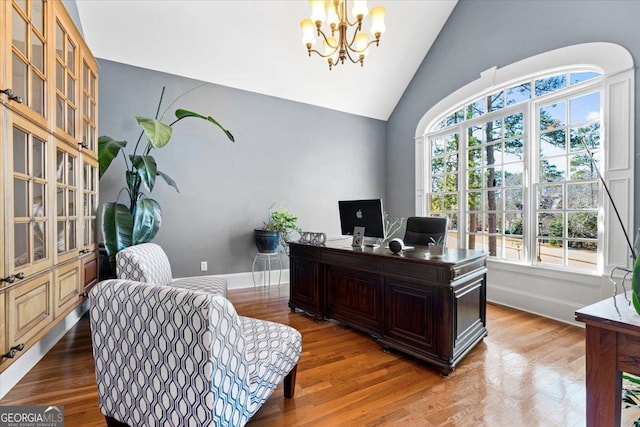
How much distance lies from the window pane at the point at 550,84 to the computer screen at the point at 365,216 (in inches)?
101

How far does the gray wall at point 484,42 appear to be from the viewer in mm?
2883

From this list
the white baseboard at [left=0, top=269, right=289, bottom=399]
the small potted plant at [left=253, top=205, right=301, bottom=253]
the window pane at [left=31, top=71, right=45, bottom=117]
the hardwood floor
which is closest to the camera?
the hardwood floor

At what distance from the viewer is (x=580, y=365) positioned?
7.28ft

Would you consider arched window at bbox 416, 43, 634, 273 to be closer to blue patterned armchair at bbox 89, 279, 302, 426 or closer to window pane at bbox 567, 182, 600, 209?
window pane at bbox 567, 182, 600, 209

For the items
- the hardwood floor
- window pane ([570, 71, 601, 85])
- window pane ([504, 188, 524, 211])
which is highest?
window pane ([570, 71, 601, 85])

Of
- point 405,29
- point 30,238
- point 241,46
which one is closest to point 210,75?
point 241,46

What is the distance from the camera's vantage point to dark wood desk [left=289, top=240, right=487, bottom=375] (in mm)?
2129

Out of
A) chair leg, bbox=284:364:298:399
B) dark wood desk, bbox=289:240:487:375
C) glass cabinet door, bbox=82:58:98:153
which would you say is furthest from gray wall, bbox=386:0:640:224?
glass cabinet door, bbox=82:58:98:153

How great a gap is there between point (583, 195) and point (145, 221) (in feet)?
15.0

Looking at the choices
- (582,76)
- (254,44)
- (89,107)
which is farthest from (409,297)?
(254,44)

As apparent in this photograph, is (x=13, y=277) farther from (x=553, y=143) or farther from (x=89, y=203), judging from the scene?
(x=553, y=143)

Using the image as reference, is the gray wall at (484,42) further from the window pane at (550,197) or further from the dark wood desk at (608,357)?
the dark wood desk at (608,357)

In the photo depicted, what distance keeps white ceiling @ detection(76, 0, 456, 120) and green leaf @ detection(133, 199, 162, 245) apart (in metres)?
2.02

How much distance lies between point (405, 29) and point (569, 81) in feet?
7.24
